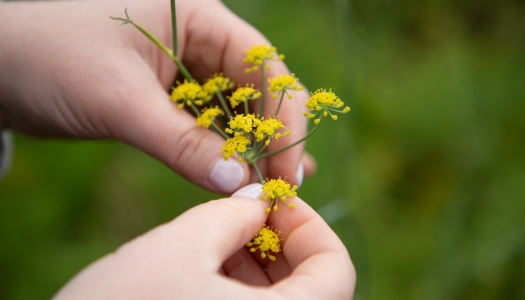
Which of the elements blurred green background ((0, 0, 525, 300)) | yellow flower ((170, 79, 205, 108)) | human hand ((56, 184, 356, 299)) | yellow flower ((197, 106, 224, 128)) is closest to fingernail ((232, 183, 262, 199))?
human hand ((56, 184, 356, 299))

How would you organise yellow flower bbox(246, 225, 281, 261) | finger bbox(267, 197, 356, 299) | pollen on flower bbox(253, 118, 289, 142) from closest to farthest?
finger bbox(267, 197, 356, 299)
yellow flower bbox(246, 225, 281, 261)
pollen on flower bbox(253, 118, 289, 142)

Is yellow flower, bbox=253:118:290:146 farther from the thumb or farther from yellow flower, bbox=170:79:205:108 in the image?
yellow flower, bbox=170:79:205:108

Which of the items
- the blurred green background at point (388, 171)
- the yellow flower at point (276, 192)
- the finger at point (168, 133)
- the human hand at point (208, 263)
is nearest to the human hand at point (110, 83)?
the finger at point (168, 133)

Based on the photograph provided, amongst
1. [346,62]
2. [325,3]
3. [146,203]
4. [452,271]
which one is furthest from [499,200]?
[146,203]

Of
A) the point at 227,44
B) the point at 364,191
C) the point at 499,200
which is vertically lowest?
the point at 364,191

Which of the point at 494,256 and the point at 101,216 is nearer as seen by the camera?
the point at 494,256

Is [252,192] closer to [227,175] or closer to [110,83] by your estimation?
[227,175]

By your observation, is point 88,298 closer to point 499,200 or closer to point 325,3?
point 499,200
